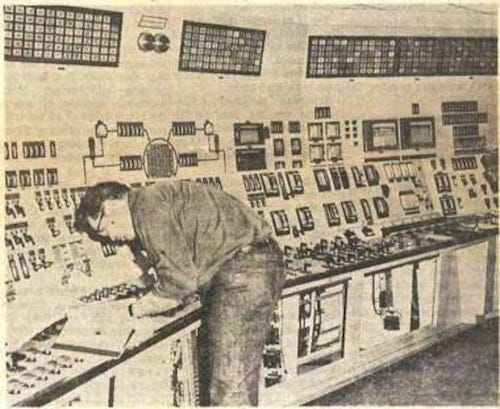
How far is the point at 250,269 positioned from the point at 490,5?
43.0 inches

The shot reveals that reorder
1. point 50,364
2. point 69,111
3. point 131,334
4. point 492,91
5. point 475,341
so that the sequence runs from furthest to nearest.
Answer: point 475,341, point 492,91, point 69,111, point 131,334, point 50,364

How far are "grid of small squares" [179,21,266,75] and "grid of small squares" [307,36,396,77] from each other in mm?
235

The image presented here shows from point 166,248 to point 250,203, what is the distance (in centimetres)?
46

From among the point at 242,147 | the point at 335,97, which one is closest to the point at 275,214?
the point at 242,147

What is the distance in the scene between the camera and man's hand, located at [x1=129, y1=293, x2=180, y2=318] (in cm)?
253

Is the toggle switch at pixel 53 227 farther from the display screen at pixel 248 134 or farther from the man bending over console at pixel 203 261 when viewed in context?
the display screen at pixel 248 134

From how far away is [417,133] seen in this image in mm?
3219

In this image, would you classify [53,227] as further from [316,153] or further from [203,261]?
[316,153]

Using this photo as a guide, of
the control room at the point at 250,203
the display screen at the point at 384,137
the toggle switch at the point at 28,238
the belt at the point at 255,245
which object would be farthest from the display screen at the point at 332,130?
the toggle switch at the point at 28,238

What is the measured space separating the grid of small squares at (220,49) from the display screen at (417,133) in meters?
0.63

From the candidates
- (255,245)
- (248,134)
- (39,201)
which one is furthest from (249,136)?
(39,201)

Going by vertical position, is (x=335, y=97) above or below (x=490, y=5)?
below

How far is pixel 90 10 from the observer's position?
8.34 ft

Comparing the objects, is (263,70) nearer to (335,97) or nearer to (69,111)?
(335,97)
